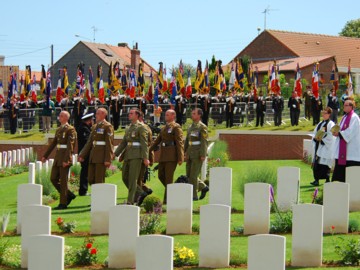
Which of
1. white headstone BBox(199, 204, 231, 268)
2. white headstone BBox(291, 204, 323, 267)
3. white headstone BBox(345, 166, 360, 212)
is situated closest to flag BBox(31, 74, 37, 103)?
white headstone BBox(345, 166, 360, 212)

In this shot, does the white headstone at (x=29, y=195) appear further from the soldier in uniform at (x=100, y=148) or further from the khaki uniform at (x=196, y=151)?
the khaki uniform at (x=196, y=151)

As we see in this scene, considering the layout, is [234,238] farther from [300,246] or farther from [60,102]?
[60,102]

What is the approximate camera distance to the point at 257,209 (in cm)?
1221

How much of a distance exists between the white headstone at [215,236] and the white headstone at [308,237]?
2.71 ft

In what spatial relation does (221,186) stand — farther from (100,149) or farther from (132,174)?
(100,149)

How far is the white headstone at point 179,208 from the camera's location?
1241cm

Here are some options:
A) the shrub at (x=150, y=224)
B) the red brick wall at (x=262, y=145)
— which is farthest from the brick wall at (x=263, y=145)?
the shrub at (x=150, y=224)

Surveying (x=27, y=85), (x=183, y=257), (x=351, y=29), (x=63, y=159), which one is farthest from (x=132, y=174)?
(x=351, y=29)

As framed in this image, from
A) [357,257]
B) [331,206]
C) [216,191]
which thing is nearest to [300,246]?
[357,257]

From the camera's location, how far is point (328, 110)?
17.9 meters

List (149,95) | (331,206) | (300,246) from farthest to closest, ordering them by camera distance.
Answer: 1. (149,95)
2. (331,206)
3. (300,246)

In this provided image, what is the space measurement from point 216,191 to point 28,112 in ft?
79.2

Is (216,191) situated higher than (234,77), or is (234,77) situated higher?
(234,77)

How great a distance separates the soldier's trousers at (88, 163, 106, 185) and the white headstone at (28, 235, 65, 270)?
7.49m
